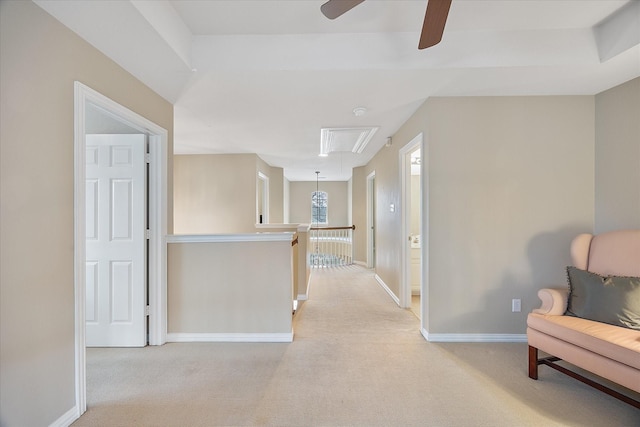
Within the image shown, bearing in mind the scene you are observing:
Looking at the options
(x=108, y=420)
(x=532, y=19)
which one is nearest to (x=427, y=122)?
(x=532, y=19)

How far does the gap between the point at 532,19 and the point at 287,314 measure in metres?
3.15

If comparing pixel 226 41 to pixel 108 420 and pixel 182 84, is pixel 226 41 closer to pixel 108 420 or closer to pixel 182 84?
pixel 182 84

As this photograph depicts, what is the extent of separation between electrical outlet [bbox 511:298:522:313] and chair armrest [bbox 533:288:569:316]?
0.55m

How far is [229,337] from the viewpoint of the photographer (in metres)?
2.78

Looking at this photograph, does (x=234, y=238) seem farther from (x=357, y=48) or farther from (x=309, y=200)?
(x=309, y=200)

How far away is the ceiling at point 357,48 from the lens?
1881 millimetres

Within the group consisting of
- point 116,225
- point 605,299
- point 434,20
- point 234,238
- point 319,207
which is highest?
point 434,20

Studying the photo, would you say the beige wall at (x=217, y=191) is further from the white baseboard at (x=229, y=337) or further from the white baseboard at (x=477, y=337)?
the white baseboard at (x=477, y=337)

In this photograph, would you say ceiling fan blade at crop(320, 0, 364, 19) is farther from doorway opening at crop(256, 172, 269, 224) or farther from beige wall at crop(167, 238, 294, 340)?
doorway opening at crop(256, 172, 269, 224)

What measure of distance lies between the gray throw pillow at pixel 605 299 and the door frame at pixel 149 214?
134 inches

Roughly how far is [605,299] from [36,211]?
3.62 meters

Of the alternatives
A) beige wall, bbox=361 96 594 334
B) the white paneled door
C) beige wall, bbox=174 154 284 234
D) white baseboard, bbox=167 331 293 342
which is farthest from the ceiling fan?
beige wall, bbox=174 154 284 234

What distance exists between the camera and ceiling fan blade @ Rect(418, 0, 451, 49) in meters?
1.41

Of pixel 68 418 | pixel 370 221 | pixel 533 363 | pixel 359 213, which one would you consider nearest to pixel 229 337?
pixel 68 418
